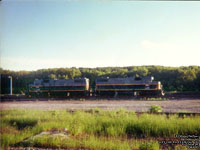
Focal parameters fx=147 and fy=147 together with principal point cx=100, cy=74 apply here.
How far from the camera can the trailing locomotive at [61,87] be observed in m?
26.4

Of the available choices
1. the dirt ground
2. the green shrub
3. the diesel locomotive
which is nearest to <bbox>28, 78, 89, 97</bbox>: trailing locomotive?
the diesel locomotive

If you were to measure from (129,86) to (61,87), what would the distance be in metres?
12.2

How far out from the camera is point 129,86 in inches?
963

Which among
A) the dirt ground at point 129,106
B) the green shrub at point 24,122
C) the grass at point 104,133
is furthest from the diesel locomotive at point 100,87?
the green shrub at point 24,122

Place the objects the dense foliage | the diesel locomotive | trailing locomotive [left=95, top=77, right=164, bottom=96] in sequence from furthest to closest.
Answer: the dense foliage → the diesel locomotive → trailing locomotive [left=95, top=77, right=164, bottom=96]

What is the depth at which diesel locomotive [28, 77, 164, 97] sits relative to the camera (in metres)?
23.8

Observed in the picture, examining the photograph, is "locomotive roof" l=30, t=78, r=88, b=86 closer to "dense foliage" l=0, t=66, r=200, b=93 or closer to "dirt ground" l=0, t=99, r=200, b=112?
"dense foliage" l=0, t=66, r=200, b=93

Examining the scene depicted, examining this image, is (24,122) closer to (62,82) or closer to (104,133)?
(104,133)

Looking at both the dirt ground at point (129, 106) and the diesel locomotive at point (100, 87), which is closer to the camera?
the dirt ground at point (129, 106)

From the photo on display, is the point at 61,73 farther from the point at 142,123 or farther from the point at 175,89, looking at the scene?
the point at 142,123

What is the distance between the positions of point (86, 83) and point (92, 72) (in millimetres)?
12084

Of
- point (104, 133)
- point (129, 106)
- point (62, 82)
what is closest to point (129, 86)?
point (129, 106)

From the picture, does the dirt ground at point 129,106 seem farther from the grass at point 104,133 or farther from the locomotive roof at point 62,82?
the locomotive roof at point 62,82

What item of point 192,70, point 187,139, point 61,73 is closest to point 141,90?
point 192,70
